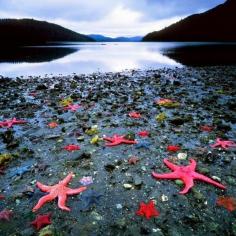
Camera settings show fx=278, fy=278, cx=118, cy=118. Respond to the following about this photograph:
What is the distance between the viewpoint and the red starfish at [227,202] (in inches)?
173

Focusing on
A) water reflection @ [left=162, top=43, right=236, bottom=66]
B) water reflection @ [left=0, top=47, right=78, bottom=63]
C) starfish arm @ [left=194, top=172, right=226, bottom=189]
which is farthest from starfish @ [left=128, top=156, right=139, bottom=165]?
water reflection @ [left=0, top=47, right=78, bottom=63]

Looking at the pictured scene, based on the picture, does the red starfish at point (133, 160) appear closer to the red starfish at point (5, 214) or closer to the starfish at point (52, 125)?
Result: the red starfish at point (5, 214)

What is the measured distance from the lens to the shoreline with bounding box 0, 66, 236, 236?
13.5ft

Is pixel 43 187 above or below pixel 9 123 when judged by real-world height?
above

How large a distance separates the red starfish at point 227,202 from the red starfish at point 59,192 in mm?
2253

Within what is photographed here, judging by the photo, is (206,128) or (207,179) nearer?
(207,179)

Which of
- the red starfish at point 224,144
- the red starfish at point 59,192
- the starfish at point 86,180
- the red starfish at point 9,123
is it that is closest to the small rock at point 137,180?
the starfish at point 86,180

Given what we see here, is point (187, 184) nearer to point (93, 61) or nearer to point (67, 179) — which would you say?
point (67, 179)

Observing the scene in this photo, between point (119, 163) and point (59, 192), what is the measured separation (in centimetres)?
161

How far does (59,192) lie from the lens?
4609mm

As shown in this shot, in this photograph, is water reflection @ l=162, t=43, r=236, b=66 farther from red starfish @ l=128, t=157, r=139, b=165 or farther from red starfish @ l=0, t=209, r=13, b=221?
red starfish @ l=0, t=209, r=13, b=221

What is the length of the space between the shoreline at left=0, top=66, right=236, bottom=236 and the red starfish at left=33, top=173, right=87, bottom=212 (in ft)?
0.29

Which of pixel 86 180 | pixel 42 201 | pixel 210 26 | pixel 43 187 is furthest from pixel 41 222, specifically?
pixel 210 26

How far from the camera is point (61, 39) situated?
17700cm
